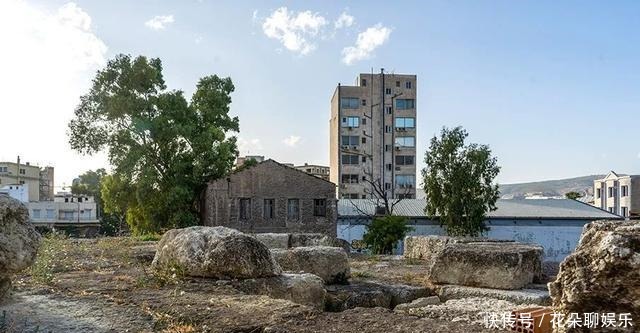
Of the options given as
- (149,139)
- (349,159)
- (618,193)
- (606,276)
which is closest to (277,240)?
(606,276)

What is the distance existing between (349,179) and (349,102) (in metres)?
7.47

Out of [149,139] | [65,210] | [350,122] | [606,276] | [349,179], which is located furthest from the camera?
[65,210]

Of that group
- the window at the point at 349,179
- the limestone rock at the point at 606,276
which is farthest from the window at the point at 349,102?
the limestone rock at the point at 606,276

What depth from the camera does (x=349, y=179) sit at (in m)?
55.2

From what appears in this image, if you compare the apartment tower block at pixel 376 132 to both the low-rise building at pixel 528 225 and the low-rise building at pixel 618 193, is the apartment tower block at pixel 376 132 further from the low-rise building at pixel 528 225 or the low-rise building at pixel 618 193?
the low-rise building at pixel 528 225

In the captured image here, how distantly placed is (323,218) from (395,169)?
23969 mm

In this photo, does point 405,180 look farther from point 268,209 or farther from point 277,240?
point 277,240

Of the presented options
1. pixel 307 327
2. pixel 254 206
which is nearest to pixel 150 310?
pixel 307 327

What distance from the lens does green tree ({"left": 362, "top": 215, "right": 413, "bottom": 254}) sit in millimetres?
22750

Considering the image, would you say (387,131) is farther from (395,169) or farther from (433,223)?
(433,223)

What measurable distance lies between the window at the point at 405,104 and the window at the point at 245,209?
27864 millimetres

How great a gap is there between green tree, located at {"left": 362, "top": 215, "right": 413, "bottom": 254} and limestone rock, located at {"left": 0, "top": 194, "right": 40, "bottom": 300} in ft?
58.5

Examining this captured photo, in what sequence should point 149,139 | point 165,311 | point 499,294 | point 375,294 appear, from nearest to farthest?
point 165,311, point 499,294, point 375,294, point 149,139

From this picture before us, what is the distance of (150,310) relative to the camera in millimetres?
4949
